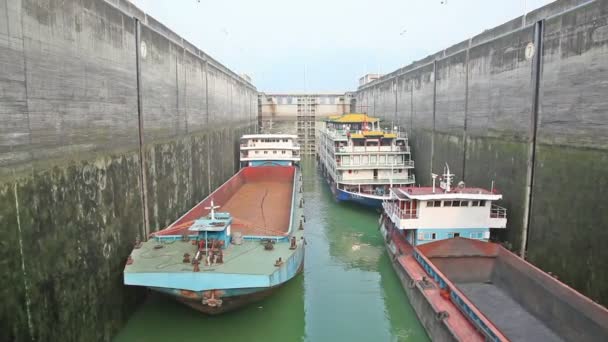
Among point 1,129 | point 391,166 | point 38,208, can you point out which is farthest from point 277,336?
point 391,166

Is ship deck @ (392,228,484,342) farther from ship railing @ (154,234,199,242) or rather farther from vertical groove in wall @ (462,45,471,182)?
ship railing @ (154,234,199,242)

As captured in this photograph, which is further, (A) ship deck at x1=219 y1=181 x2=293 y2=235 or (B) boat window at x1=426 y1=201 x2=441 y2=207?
(A) ship deck at x1=219 y1=181 x2=293 y2=235

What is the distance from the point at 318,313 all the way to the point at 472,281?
16.1ft

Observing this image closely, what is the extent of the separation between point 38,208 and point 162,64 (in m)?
9.73

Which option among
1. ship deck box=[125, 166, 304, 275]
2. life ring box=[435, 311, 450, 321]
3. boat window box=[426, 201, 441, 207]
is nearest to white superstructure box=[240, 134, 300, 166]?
ship deck box=[125, 166, 304, 275]

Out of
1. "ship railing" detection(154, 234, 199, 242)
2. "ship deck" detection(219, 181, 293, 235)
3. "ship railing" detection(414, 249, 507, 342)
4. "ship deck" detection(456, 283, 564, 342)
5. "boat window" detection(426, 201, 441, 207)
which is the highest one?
"boat window" detection(426, 201, 441, 207)

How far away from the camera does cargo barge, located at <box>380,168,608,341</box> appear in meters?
9.28

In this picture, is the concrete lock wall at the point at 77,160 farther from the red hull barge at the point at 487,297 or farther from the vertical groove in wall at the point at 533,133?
the vertical groove in wall at the point at 533,133

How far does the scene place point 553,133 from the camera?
12.2 m

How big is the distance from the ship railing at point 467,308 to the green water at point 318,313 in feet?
4.29

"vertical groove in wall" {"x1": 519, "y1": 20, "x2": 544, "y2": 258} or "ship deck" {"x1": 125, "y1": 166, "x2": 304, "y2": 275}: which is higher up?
"vertical groove in wall" {"x1": 519, "y1": 20, "x2": 544, "y2": 258}

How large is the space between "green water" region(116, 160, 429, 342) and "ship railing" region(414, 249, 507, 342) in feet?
4.29

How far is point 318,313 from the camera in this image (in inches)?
484

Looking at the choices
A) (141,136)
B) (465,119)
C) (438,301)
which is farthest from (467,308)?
(465,119)
